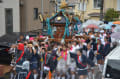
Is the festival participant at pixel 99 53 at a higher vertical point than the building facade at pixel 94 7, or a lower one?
lower

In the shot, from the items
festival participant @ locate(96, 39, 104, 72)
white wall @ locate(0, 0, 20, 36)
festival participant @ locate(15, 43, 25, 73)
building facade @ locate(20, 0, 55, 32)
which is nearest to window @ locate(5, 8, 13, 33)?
white wall @ locate(0, 0, 20, 36)

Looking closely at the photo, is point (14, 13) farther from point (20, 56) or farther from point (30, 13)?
point (20, 56)

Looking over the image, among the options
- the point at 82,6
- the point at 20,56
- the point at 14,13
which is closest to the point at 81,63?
the point at 20,56

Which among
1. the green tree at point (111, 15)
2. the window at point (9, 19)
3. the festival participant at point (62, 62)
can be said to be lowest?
the festival participant at point (62, 62)

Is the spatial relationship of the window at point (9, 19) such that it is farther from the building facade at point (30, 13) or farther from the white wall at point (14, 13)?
the building facade at point (30, 13)

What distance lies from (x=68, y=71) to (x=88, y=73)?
0.82 metres

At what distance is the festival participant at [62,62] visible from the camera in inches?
326

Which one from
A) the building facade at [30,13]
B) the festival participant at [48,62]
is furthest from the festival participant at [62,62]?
the building facade at [30,13]

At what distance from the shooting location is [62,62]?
8.45 metres

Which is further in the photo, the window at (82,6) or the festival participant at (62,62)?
the window at (82,6)

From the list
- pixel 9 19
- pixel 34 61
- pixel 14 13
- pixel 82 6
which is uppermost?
pixel 82 6

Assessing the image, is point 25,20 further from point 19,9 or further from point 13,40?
point 13,40

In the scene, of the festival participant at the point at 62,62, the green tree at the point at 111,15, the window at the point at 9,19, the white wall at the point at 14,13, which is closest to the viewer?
the festival participant at the point at 62,62

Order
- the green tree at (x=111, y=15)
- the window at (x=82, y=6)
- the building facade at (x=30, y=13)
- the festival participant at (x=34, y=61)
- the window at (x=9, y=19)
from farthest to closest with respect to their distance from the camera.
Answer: the window at (x=82, y=6) → the green tree at (x=111, y=15) → the building facade at (x=30, y=13) → the window at (x=9, y=19) → the festival participant at (x=34, y=61)
